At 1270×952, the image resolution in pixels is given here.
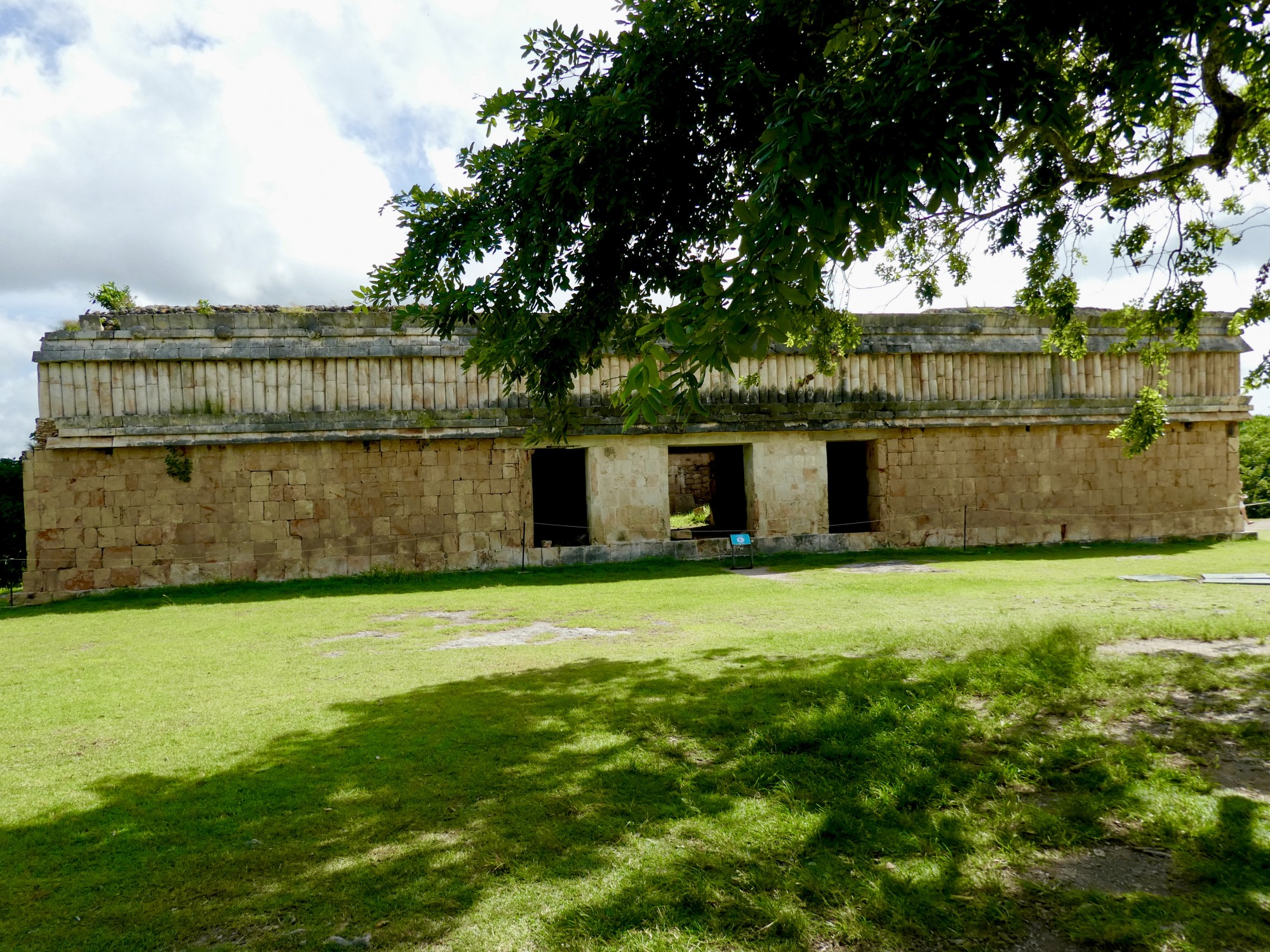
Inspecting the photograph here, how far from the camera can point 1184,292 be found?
801cm

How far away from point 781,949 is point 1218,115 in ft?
23.7

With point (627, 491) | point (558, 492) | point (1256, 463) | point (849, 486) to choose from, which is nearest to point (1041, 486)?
point (849, 486)

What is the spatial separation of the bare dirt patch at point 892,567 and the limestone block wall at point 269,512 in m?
6.16

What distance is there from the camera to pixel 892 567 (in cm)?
1370

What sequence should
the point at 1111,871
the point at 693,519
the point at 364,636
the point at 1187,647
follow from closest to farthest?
the point at 1111,871, the point at 1187,647, the point at 364,636, the point at 693,519

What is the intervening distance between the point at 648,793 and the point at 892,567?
34.9 ft

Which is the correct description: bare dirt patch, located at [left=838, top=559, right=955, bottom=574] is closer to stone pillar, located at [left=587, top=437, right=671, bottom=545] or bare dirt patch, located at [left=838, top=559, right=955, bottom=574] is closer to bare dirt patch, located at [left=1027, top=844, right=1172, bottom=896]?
stone pillar, located at [left=587, top=437, right=671, bottom=545]

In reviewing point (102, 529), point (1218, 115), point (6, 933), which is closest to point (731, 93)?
point (1218, 115)

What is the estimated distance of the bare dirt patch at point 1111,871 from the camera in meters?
3.03

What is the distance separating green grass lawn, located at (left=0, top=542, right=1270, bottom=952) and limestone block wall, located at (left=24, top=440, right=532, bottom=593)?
6.39 metres

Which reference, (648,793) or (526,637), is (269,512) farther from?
(648,793)

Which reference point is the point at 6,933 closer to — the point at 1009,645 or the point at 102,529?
the point at 1009,645

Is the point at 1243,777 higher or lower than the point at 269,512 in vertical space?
lower

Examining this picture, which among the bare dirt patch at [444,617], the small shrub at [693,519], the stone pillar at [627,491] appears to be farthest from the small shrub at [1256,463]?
the bare dirt patch at [444,617]
